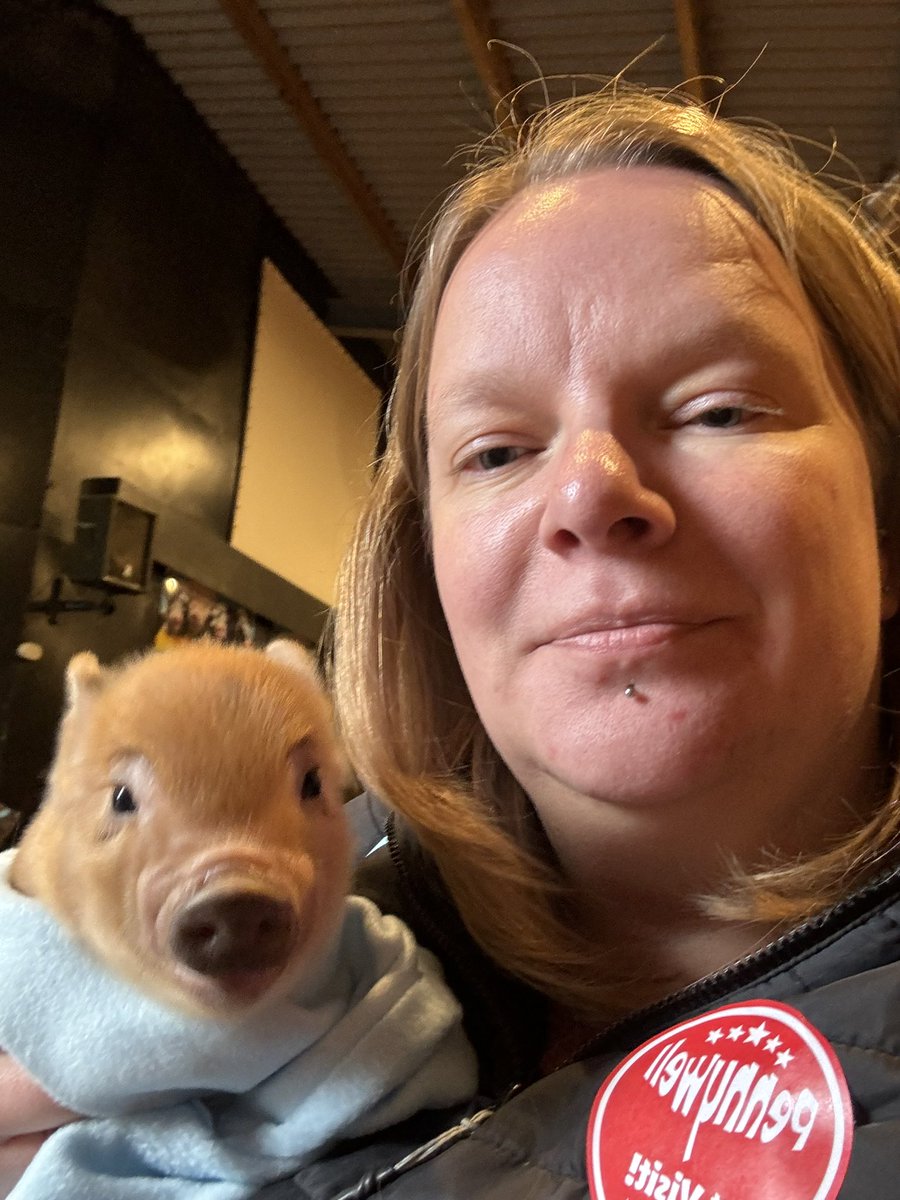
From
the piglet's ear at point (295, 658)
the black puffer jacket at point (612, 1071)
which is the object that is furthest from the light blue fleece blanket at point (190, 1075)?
the piglet's ear at point (295, 658)

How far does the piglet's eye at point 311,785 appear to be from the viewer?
71 centimetres

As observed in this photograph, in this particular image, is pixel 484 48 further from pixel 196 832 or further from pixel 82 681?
pixel 196 832

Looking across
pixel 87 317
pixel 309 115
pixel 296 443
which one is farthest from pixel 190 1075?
pixel 296 443

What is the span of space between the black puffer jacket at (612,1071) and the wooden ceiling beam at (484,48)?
105 inches

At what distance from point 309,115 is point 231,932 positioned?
3.38 m

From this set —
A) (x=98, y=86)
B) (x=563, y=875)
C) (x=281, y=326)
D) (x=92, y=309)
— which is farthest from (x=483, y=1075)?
(x=281, y=326)

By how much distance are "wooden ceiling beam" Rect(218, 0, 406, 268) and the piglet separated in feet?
9.58

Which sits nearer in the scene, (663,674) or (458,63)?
(663,674)

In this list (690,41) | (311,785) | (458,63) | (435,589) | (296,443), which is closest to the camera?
(311,785)

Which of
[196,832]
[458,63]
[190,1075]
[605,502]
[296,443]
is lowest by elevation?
[190,1075]

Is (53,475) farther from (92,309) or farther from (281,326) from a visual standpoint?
(281,326)

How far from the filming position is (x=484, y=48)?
2910 mm

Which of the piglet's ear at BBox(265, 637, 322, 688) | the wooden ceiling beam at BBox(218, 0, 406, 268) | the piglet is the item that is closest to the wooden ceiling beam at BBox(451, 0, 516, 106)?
the wooden ceiling beam at BBox(218, 0, 406, 268)

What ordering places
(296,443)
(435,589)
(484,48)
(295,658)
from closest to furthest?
(295,658) → (435,589) → (484,48) → (296,443)
